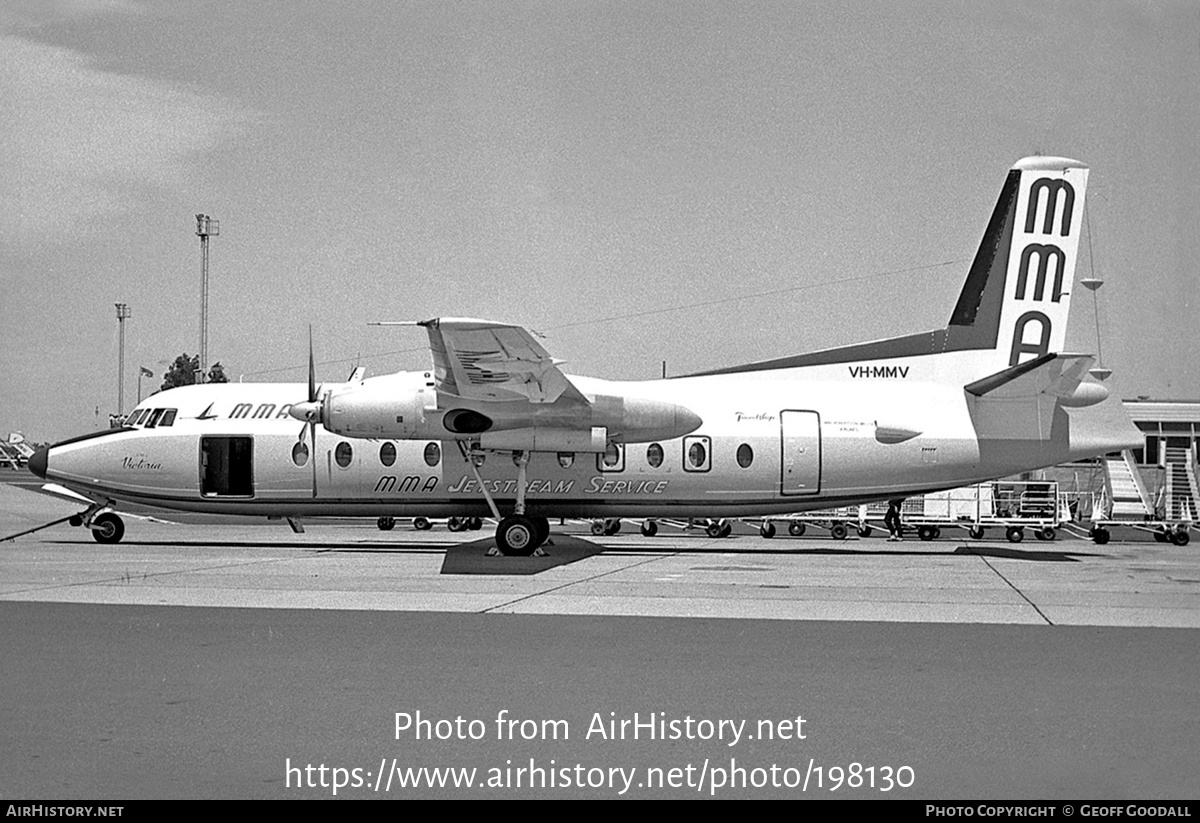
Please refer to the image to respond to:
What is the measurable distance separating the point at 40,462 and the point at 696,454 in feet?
38.7

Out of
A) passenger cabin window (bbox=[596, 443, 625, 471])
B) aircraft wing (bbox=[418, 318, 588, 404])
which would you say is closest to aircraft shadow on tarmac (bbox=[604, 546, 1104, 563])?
passenger cabin window (bbox=[596, 443, 625, 471])

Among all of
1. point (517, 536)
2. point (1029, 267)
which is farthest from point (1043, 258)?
point (517, 536)

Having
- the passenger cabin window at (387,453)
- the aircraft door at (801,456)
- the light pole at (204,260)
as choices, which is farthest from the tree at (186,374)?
the light pole at (204,260)

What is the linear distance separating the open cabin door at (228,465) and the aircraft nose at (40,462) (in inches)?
120

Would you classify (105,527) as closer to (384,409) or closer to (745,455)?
(384,409)

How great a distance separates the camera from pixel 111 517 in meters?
20.4

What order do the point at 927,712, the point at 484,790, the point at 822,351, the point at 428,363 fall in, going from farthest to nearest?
the point at 822,351, the point at 428,363, the point at 927,712, the point at 484,790

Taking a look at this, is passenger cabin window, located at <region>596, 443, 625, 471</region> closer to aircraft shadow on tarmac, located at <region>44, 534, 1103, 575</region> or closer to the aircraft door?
aircraft shadow on tarmac, located at <region>44, 534, 1103, 575</region>

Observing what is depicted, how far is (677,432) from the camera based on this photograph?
18.3 metres

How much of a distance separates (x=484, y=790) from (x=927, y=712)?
108 inches

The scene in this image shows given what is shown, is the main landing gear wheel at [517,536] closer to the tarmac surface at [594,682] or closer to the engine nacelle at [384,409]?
the engine nacelle at [384,409]

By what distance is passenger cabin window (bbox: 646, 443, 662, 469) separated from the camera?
19.2 metres
